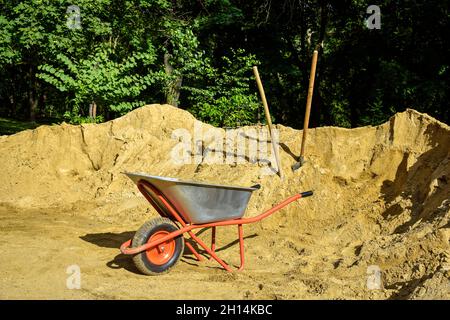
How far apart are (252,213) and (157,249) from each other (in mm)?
2386

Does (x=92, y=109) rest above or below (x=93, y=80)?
below

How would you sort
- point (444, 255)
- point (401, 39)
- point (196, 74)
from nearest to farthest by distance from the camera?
1. point (444, 255)
2. point (196, 74)
3. point (401, 39)

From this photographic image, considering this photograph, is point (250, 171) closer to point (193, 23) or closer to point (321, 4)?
point (193, 23)

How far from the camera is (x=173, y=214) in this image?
4.76 metres

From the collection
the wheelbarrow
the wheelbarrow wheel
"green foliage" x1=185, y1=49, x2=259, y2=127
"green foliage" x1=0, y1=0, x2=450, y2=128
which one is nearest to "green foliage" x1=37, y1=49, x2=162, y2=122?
"green foliage" x1=0, y1=0, x2=450, y2=128

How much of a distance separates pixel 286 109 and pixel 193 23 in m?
8.10

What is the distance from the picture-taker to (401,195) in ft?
21.1

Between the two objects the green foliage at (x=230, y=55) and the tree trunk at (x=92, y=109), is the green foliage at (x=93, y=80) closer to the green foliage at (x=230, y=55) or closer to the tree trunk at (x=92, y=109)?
the green foliage at (x=230, y=55)

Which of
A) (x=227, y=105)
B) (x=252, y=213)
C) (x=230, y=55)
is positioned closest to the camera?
(x=252, y=213)

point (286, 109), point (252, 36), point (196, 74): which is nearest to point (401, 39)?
point (252, 36)

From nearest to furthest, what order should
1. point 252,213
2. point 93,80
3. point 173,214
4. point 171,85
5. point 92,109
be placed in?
point 173,214
point 252,213
point 93,80
point 92,109
point 171,85

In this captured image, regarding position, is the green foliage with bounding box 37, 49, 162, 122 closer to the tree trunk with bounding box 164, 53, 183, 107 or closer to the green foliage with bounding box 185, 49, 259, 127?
the tree trunk with bounding box 164, 53, 183, 107

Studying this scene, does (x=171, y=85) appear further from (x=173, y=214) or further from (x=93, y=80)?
(x=173, y=214)

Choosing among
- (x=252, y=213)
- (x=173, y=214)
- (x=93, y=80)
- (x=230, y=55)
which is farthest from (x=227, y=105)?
(x=173, y=214)
